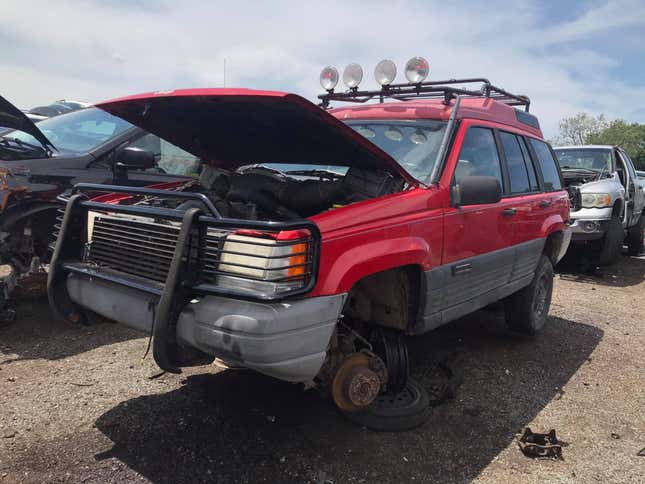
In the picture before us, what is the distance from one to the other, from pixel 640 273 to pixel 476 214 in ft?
21.3

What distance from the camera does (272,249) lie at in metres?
2.23

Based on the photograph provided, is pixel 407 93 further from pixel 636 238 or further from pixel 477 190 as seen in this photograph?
pixel 636 238

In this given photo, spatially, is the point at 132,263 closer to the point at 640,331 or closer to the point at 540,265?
the point at 540,265

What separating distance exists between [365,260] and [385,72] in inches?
83.8

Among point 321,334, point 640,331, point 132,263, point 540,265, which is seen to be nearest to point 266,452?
point 321,334

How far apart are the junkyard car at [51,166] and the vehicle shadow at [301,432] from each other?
2.09 meters

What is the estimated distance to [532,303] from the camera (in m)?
4.67

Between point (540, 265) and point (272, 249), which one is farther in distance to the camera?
point (540, 265)

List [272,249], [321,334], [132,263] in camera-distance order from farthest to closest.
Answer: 1. [132,263]
2. [321,334]
3. [272,249]

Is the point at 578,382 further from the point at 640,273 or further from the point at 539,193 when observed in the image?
the point at 640,273

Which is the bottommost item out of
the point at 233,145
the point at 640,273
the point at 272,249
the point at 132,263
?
the point at 640,273

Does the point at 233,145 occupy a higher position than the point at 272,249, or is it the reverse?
the point at 233,145

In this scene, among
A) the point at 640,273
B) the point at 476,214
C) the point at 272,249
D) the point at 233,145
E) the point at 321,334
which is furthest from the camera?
the point at 640,273

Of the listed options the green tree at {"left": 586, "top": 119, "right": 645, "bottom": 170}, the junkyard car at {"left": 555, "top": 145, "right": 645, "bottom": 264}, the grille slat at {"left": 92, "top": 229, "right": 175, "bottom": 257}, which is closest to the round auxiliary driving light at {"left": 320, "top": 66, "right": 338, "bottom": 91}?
the grille slat at {"left": 92, "top": 229, "right": 175, "bottom": 257}
